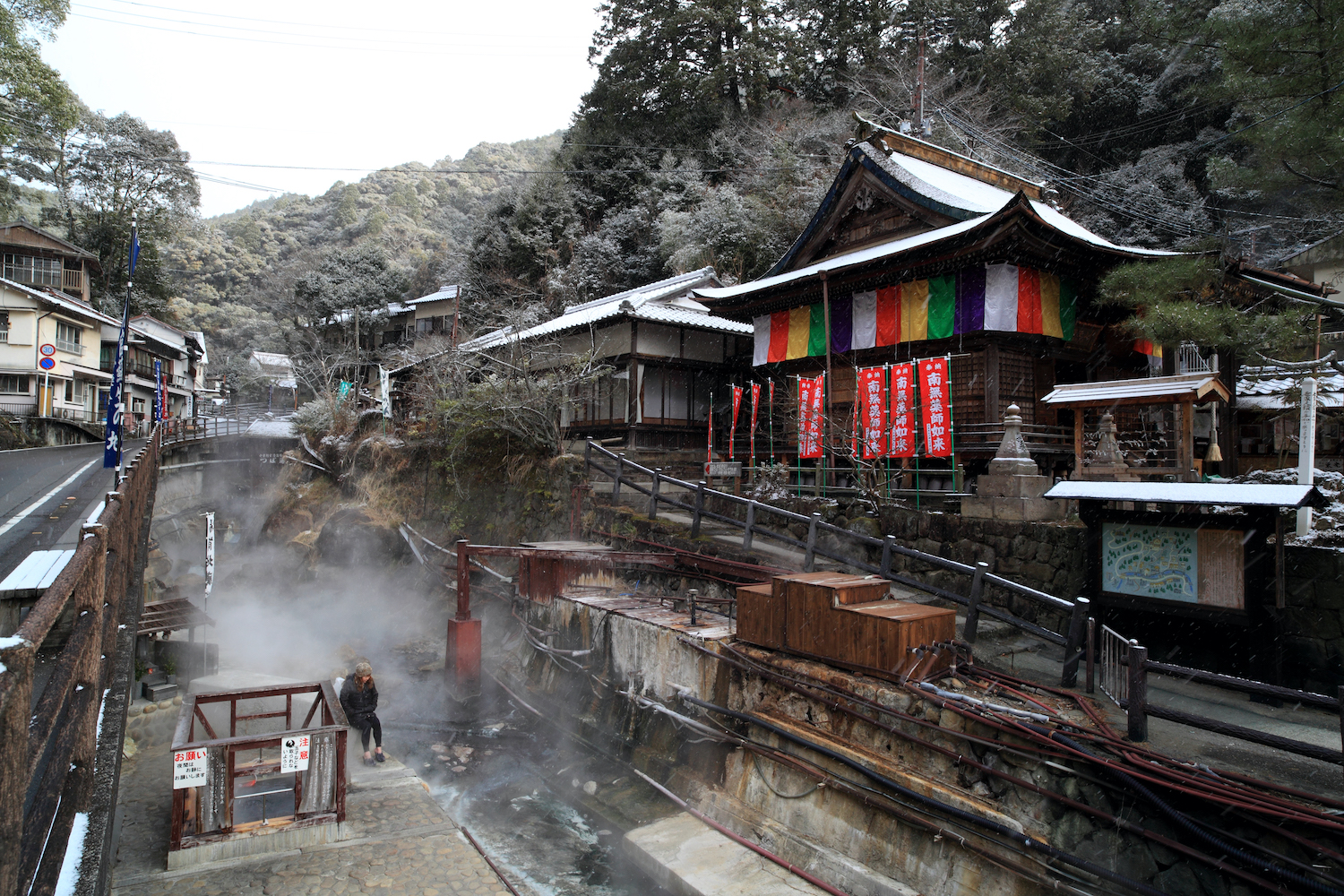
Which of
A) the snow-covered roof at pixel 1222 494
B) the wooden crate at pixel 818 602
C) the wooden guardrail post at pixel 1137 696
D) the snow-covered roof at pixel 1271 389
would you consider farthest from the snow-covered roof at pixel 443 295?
the wooden guardrail post at pixel 1137 696

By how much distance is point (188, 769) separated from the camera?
7.08 m

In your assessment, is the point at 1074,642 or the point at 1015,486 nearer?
the point at 1074,642

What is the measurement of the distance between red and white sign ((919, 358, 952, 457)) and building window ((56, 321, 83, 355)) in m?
40.0

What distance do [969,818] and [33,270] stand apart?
1911 inches

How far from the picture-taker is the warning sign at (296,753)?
747 cm

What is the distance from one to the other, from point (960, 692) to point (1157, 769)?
205 cm

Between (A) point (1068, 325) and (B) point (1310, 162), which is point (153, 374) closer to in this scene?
(A) point (1068, 325)

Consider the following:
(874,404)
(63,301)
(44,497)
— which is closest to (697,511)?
(874,404)

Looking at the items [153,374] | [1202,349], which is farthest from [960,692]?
[153,374]

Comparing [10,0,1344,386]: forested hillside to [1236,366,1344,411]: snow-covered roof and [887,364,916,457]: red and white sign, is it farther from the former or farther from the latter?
[887,364,916,457]: red and white sign

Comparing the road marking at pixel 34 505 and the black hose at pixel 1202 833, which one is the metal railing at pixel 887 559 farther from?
the road marking at pixel 34 505

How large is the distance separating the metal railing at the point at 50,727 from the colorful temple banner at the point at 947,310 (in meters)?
16.2

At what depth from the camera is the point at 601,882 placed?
9.27 metres

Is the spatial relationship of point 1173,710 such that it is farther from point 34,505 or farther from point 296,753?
point 34,505
